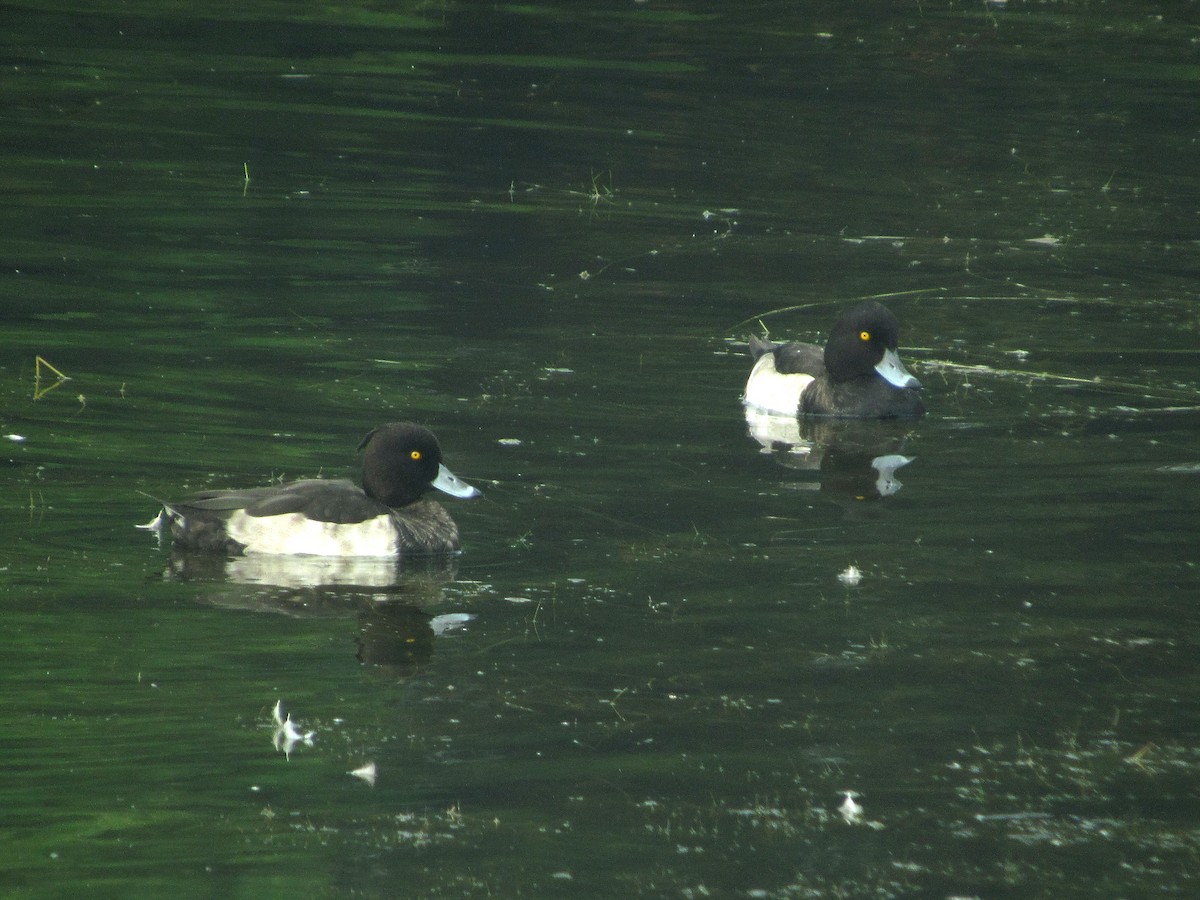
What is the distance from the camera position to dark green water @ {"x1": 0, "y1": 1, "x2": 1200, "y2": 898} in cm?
753

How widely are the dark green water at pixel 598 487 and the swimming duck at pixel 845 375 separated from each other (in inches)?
16.5

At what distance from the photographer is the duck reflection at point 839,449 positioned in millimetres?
12656

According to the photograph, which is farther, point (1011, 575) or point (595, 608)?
point (1011, 575)

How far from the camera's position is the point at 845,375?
1485 centimetres

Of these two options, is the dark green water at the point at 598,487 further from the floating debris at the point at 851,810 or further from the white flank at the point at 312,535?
the white flank at the point at 312,535

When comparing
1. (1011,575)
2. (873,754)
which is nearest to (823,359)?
(1011,575)

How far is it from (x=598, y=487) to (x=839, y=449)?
2578mm

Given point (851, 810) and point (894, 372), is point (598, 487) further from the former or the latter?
point (851, 810)

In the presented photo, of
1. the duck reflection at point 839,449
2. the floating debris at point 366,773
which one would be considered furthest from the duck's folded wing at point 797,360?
the floating debris at point 366,773

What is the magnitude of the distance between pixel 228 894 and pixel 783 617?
12.6 ft

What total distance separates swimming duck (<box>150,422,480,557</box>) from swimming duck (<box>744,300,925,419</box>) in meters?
3.76

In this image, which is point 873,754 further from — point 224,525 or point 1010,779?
point 224,525

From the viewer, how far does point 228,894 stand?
266 inches

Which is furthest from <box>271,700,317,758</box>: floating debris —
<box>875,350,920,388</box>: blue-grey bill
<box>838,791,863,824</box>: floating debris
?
<box>875,350,920,388</box>: blue-grey bill
